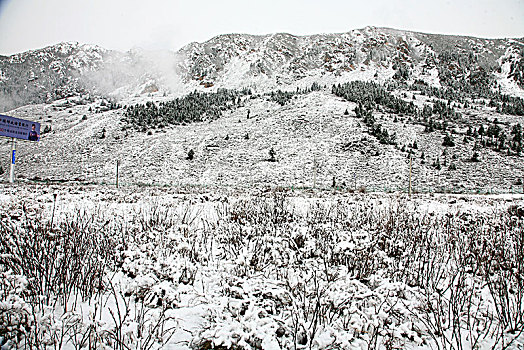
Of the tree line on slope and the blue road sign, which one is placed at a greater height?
the tree line on slope

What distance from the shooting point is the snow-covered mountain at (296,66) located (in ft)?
302

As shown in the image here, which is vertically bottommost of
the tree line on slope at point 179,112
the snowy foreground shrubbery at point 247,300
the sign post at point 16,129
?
the snowy foreground shrubbery at point 247,300

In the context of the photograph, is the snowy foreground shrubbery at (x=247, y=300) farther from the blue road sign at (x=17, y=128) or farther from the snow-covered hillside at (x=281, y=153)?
the blue road sign at (x=17, y=128)

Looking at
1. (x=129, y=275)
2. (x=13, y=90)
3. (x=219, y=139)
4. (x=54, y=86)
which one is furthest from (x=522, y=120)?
(x=13, y=90)

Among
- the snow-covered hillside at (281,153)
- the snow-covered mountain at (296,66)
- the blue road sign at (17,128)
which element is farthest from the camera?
the snow-covered mountain at (296,66)

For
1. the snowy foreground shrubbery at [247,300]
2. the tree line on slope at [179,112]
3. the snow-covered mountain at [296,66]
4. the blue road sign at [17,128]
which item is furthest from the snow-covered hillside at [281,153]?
the snow-covered mountain at [296,66]

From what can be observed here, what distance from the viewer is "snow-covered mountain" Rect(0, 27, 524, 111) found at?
92188 millimetres

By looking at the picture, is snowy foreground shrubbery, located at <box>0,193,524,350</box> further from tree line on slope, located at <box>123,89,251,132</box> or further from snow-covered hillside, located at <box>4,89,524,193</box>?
tree line on slope, located at <box>123,89,251,132</box>

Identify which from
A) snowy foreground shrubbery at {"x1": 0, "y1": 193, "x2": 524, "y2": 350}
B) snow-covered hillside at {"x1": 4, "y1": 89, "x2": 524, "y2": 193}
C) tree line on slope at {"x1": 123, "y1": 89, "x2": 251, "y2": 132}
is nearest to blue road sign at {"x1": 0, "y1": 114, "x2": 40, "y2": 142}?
snow-covered hillside at {"x1": 4, "y1": 89, "x2": 524, "y2": 193}

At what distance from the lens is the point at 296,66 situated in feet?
337

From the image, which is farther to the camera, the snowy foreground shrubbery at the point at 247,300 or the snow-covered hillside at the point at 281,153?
the snow-covered hillside at the point at 281,153

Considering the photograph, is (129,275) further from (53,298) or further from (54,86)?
(54,86)

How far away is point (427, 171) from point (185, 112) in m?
50.5

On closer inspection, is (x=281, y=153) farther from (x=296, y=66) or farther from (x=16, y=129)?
(x=296, y=66)
